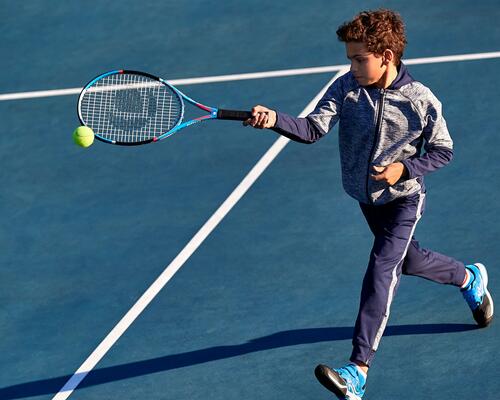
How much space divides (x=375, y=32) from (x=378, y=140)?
62 cm

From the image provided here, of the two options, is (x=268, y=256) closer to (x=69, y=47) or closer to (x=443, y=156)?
(x=443, y=156)

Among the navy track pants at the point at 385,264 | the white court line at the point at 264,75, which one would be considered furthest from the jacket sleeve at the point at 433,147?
the white court line at the point at 264,75

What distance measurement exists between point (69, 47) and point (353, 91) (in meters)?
5.76

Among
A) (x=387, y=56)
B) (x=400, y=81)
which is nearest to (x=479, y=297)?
(x=400, y=81)

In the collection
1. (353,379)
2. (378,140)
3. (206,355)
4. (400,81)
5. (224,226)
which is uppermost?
(400,81)

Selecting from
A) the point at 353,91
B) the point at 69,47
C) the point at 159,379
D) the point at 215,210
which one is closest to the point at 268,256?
the point at 215,210

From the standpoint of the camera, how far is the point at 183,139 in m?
10.1

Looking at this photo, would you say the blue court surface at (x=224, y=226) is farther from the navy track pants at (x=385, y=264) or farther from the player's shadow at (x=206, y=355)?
the navy track pants at (x=385, y=264)

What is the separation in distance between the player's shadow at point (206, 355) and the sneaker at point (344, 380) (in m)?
0.92

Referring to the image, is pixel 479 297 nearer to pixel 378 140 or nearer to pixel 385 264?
pixel 385 264

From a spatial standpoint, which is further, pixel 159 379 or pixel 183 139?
pixel 183 139

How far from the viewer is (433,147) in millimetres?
6688

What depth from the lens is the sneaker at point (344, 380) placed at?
647 cm

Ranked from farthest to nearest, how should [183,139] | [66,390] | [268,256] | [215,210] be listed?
[183,139], [215,210], [268,256], [66,390]
